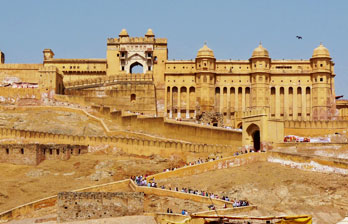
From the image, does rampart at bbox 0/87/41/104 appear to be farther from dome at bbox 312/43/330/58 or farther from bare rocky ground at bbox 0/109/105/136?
dome at bbox 312/43/330/58

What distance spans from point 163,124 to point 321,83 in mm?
19640

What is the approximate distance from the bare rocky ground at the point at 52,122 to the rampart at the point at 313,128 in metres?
17.4

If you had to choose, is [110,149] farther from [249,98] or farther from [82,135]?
[249,98]

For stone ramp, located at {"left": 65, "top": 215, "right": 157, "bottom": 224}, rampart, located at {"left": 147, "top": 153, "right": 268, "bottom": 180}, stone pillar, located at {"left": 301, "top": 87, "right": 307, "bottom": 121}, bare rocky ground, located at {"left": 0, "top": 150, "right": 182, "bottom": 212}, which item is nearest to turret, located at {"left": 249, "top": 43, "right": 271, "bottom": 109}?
stone pillar, located at {"left": 301, "top": 87, "right": 307, "bottom": 121}

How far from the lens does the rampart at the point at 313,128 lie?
52.3m

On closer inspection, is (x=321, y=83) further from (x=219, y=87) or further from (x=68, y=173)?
(x=68, y=173)

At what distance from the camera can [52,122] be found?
54062 millimetres

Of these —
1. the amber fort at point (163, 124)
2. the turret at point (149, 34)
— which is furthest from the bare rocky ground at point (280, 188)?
the turret at point (149, 34)

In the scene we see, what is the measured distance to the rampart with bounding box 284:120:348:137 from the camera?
52281 millimetres

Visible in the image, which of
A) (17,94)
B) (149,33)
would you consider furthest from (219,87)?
(17,94)

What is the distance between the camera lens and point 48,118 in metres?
55.2

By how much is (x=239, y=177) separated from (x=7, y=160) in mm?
17997

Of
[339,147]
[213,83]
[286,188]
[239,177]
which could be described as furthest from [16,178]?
[213,83]

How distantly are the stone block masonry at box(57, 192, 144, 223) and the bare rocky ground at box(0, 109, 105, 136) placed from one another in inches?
838
